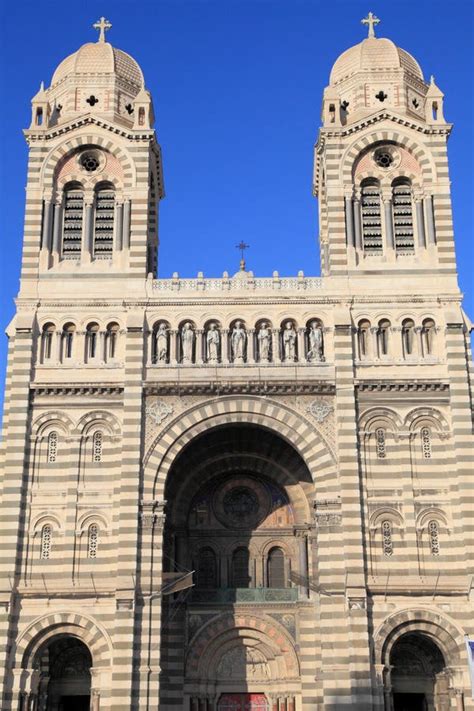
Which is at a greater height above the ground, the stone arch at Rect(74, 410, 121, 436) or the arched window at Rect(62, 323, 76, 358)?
the arched window at Rect(62, 323, 76, 358)

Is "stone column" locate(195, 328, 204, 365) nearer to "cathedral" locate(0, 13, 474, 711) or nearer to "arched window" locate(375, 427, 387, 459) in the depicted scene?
"cathedral" locate(0, 13, 474, 711)

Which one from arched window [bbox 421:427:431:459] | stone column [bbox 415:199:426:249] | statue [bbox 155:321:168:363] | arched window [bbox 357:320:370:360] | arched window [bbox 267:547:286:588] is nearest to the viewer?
arched window [bbox 421:427:431:459]

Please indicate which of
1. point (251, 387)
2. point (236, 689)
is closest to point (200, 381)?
point (251, 387)

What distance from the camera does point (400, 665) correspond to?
102 ft

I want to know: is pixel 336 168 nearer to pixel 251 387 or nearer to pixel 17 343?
pixel 251 387

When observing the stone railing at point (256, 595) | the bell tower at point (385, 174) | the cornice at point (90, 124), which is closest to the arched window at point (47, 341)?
the cornice at point (90, 124)

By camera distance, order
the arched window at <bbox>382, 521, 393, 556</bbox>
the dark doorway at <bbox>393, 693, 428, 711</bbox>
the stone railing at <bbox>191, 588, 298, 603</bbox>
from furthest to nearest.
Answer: the stone railing at <bbox>191, 588, 298, 603</bbox> < the dark doorway at <bbox>393, 693, 428, 711</bbox> < the arched window at <bbox>382, 521, 393, 556</bbox>

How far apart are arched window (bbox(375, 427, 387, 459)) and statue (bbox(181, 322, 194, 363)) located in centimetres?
655

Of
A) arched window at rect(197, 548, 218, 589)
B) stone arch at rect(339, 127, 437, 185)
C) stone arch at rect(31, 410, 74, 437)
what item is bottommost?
arched window at rect(197, 548, 218, 589)

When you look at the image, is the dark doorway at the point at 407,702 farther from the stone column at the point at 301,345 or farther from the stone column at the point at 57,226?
the stone column at the point at 57,226

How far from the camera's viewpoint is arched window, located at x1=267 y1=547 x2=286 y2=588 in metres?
33.4

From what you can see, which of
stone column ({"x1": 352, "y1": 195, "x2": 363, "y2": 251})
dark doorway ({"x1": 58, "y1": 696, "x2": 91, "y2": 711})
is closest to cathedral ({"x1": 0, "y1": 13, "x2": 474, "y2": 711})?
dark doorway ({"x1": 58, "y1": 696, "x2": 91, "y2": 711})

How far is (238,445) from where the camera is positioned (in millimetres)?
33906

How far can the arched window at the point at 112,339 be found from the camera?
32.8 metres
